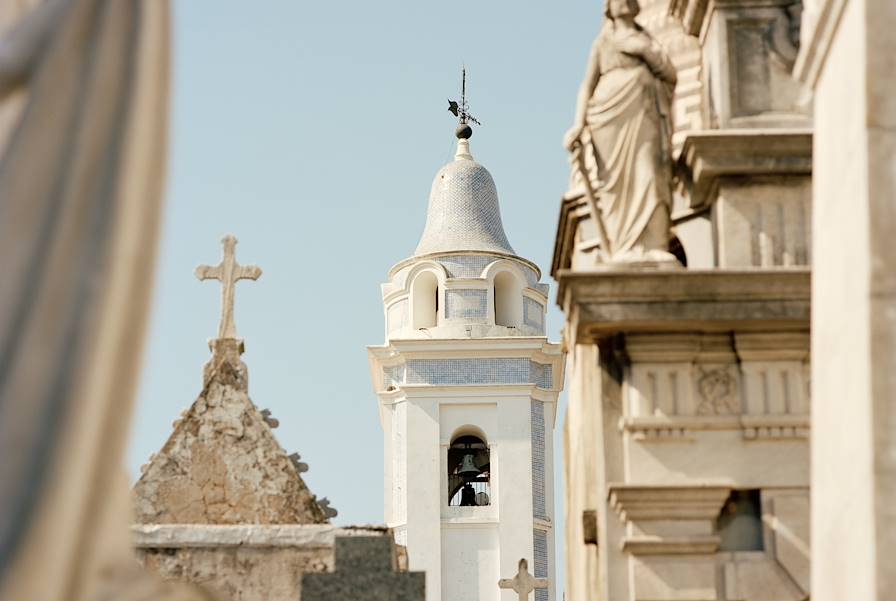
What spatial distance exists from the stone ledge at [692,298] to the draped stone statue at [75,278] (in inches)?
255

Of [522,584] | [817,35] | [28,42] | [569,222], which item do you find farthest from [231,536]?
[522,584]

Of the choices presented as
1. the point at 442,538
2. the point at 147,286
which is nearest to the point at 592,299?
the point at 147,286

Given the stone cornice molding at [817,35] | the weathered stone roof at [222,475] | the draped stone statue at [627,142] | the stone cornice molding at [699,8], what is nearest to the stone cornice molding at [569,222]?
the stone cornice molding at [699,8]

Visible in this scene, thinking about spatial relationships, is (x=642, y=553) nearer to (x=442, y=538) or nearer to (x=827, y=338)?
(x=827, y=338)

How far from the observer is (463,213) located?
4897 cm

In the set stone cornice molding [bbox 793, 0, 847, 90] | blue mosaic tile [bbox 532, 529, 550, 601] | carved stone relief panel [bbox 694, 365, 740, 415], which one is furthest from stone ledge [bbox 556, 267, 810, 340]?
blue mosaic tile [bbox 532, 529, 550, 601]

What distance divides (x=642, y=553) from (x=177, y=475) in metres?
7.12

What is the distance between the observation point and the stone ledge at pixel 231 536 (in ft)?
47.2

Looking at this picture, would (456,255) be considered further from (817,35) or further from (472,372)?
(817,35)

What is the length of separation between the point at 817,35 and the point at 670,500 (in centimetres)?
407

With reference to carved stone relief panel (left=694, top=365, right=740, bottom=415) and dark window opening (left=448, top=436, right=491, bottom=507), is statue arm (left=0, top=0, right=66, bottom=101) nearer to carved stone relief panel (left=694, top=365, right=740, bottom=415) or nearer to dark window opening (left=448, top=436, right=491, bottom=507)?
carved stone relief panel (left=694, top=365, right=740, bottom=415)

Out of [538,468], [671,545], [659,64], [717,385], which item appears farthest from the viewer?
[538,468]

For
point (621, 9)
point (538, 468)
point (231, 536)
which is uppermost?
point (538, 468)

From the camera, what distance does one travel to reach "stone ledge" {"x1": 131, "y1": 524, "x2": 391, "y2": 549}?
1439 centimetres
